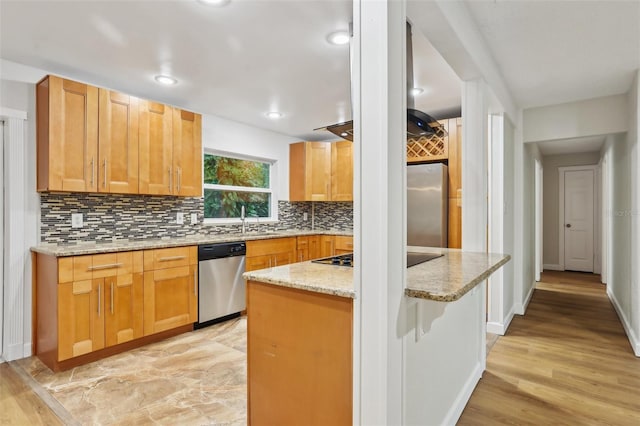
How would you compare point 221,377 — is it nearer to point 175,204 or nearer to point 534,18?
point 175,204

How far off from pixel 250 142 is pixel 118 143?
185 cm

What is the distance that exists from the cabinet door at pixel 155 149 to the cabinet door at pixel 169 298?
2.52 ft

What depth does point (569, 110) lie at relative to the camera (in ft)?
12.3

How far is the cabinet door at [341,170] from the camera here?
4.82 metres

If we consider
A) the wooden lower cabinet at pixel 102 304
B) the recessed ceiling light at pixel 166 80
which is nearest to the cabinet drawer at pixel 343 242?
the wooden lower cabinet at pixel 102 304

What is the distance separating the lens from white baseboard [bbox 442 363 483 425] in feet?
6.27

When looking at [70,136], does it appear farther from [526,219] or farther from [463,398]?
[526,219]

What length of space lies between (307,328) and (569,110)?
3.85m

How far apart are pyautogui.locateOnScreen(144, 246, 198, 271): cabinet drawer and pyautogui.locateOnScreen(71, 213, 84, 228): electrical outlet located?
0.64m

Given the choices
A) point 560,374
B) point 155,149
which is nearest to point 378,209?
point 560,374

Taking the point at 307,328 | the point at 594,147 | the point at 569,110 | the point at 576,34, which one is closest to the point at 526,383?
the point at 307,328

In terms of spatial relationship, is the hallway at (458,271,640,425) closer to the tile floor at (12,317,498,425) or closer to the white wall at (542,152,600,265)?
the tile floor at (12,317,498,425)

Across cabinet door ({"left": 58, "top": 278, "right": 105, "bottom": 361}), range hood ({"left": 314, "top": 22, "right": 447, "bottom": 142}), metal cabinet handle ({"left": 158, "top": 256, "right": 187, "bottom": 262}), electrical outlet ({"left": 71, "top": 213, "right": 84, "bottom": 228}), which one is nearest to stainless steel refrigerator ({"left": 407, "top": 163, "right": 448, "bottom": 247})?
range hood ({"left": 314, "top": 22, "right": 447, "bottom": 142})

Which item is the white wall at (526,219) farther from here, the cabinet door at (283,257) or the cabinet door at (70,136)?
the cabinet door at (70,136)
